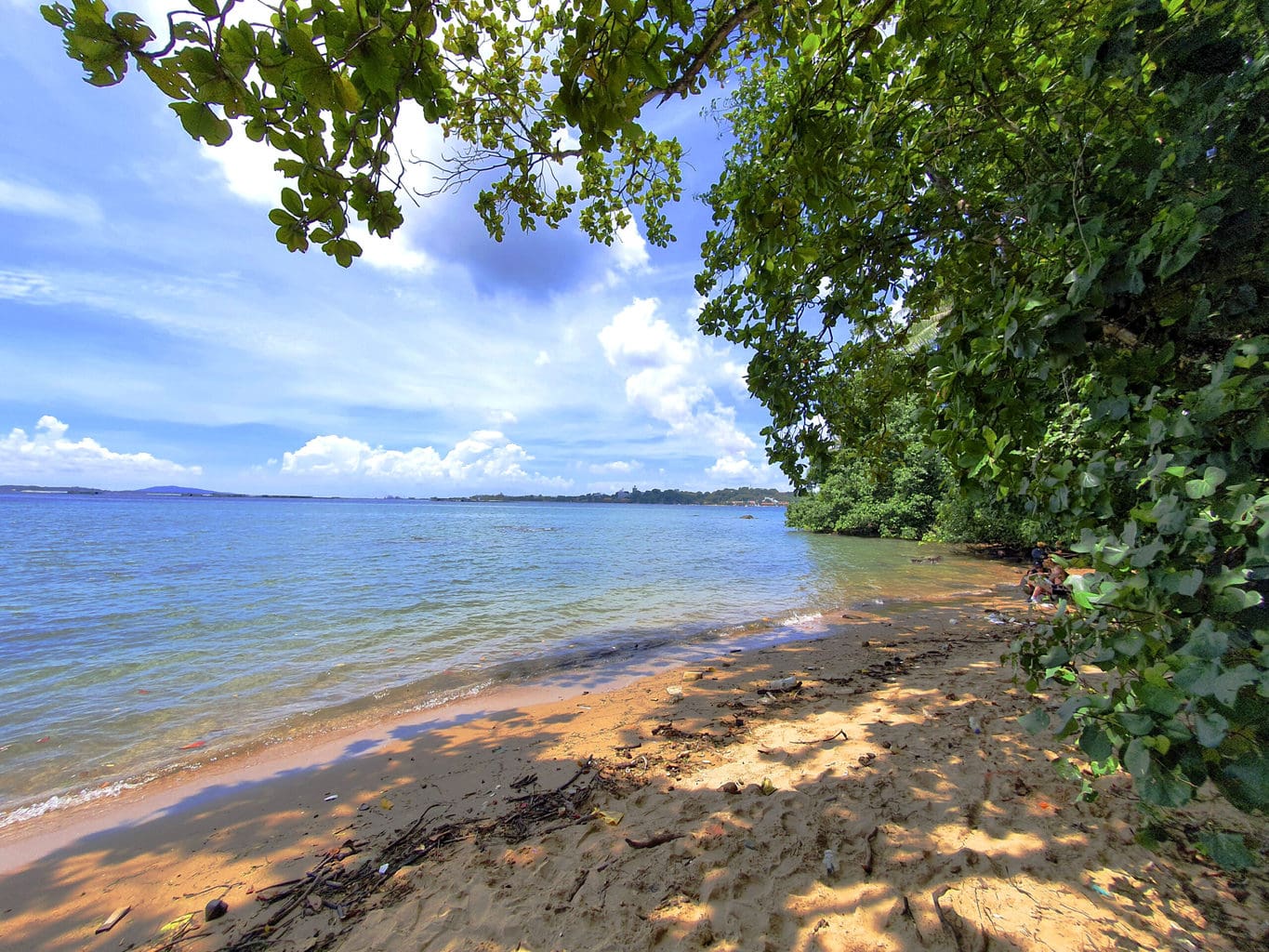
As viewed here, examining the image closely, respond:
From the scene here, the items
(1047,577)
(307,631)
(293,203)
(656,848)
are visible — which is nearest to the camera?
(293,203)

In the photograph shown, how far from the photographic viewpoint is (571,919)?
2365mm

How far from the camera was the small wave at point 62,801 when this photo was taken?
14.3ft

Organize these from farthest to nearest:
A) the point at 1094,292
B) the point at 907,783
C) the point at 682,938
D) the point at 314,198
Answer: the point at 907,783
the point at 682,938
the point at 1094,292
the point at 314,198

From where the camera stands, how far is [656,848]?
2.84 m

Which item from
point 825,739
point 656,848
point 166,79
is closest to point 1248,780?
point 656,848

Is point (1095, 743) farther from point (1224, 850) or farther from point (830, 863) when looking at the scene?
point (830, 863)

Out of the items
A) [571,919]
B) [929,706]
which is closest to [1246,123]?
[571,919]

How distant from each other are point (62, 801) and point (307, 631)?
233 inches

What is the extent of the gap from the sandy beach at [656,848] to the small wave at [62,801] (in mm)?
197

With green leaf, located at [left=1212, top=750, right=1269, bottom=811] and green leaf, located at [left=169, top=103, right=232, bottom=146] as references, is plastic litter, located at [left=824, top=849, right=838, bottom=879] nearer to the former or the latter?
green leaf, located at [left=1212, top=750, right=1269, bottom=811]

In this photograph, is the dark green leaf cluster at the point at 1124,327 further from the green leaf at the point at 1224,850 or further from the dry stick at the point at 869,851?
the dry stick at the point at 869,851

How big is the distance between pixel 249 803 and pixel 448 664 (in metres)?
3.99

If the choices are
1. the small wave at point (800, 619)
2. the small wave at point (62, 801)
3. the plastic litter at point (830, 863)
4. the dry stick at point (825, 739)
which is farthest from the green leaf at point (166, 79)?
the small wave at point (800, 619)

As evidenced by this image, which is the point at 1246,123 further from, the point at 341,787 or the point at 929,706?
the point at 341,787
